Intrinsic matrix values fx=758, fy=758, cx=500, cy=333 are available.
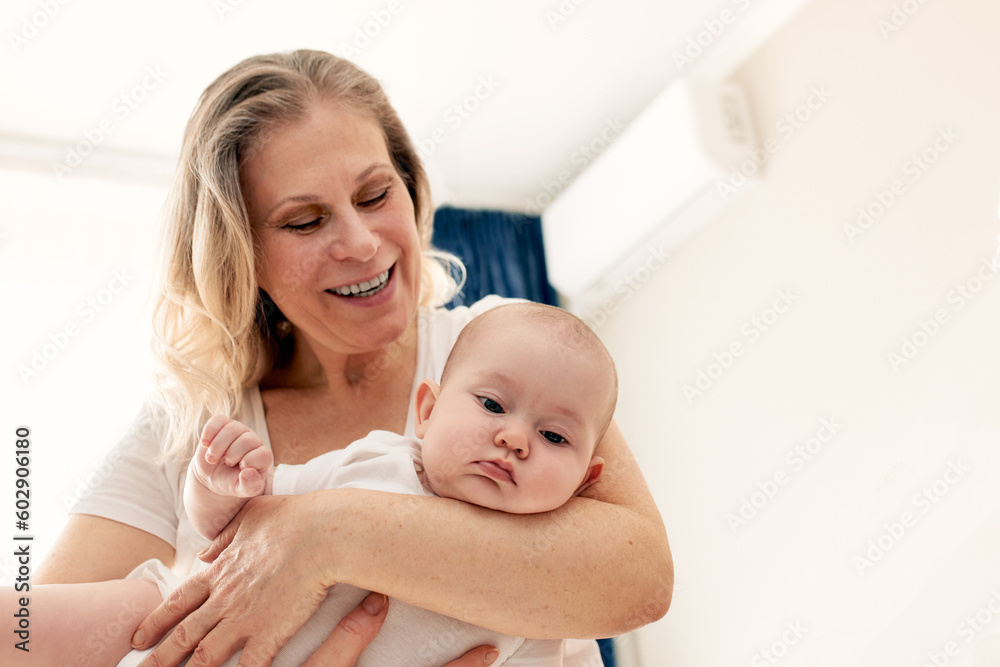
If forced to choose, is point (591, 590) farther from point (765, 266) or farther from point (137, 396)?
point (137, 396)

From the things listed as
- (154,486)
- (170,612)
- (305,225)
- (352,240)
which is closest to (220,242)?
(305,225)

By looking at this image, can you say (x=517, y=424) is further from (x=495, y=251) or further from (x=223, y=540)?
(x=495, y=251)

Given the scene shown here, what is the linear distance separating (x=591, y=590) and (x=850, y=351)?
174 centimetres

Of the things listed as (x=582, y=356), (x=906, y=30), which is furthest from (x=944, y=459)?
(x=582, y=356)

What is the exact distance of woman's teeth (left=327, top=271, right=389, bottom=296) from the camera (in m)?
1.32

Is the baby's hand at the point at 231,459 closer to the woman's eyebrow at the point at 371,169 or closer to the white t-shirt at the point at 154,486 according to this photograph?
the white t-shirt at the point at 154,486

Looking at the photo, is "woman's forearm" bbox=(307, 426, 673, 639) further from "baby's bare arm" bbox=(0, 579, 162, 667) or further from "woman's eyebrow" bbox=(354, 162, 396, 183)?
"woman's eyebrow" bbox=(354, 162, 396, 183)

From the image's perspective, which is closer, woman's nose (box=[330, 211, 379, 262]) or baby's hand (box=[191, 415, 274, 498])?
baby's hand (box=[191, 415, 274, 498])

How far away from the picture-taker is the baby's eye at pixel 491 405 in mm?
1011

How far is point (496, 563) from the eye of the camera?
895 mm

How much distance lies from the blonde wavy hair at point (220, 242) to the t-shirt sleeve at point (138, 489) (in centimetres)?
4

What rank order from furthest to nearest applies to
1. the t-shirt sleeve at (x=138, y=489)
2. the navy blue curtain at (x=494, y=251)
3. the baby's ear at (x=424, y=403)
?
1. the navy blue curtain at (x=494, y=251)
2. the t-shirt sleeve at (x=138, y=489)
3. the baby's ear at (x=424, y=403)

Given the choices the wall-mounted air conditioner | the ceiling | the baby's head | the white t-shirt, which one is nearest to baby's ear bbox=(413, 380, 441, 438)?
the baby's head

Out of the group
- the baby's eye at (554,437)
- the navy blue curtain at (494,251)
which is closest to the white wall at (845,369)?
the navy blue curtain at (494,251)
